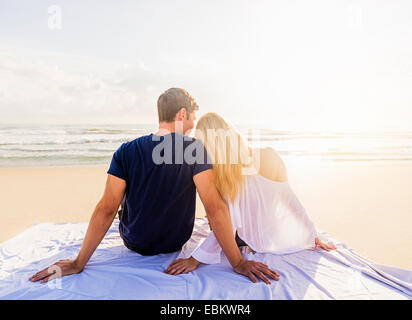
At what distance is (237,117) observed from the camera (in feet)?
82.2

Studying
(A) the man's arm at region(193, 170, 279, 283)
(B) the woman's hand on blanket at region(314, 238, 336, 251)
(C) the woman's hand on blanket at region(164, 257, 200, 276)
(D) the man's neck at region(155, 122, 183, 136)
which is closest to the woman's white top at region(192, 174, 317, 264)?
(B) the woman's hand on blanket at region(314, 238, 336, 251)

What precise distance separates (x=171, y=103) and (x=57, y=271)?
1531 millimetres

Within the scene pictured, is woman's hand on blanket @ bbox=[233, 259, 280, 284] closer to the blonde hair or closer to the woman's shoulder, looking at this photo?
the blonde hair

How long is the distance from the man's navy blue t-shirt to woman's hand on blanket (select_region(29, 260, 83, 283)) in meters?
0.48

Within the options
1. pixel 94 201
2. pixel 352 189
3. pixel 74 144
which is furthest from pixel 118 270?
pixel 74 144

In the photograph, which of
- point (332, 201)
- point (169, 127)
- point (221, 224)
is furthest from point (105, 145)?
point (221, 224)

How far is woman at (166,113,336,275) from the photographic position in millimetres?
2148

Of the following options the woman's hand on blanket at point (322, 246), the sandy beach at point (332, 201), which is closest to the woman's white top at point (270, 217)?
the woman's hand on blanket at point (322, 246)

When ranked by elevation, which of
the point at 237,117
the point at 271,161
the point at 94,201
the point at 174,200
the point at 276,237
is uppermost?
the point at 237,117

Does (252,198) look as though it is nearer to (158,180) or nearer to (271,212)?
(271,212)

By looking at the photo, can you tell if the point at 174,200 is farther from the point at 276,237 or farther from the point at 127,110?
the point at 127,110

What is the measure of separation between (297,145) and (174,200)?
1456 cm

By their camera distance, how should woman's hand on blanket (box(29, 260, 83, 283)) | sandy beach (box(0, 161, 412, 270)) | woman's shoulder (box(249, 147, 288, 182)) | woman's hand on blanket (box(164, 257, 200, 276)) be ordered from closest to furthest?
woman's hand on blanket (box(29, 260, 83, 283)) < woman's hand on blanket (box(164, 257, 200, 276)) < woman's shoulder (box(249, 147, 288, 182)) < sandy beach (box(0, 161, 412, 270))

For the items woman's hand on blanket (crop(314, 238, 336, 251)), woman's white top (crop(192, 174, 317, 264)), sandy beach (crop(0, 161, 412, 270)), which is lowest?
sandy beach (crop(0, 161, 412, 270))
